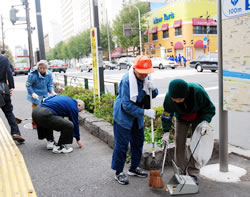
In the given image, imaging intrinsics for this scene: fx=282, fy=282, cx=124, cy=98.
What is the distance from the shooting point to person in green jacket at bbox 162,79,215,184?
2.99 metres

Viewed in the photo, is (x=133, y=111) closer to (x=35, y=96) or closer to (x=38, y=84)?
(x=35, y=96)

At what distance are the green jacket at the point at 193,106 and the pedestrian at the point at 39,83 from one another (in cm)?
345

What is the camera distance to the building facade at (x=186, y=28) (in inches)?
1578

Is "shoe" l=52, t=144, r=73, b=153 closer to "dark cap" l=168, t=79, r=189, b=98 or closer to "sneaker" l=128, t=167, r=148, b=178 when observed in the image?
"sneaker" l=128, t=167, r=148, b=178

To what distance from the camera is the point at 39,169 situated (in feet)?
13.8

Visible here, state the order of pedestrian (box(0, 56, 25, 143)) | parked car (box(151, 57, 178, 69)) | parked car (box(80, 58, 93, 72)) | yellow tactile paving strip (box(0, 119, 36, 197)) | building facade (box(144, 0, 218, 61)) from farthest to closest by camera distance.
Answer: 1. building facade (box(144, 0, 218, 61))
2. parked car (box(80, 58, 93, 72))
3. parked car (box(151, 57, 178, 69))
4. pedestrian (box(0, 56, 25, 143))
5. yellow tactile paving strip (box(0, 119, 36, 197))

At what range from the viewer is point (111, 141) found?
5043 millimetres

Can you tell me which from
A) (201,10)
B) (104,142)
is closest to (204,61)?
(104,142)

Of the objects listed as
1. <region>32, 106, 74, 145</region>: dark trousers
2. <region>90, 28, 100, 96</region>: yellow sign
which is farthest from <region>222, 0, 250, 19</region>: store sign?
<region>90, 28, 100, 96</region>: yellow sign

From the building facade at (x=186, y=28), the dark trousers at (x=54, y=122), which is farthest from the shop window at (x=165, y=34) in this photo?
the dark trousers at (x=54, y=122)

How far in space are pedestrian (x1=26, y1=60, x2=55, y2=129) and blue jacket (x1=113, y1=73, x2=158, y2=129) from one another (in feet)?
9.77

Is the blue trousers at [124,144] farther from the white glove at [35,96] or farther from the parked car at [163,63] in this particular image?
the parked car at [163,63]

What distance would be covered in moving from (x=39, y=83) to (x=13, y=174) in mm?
2653

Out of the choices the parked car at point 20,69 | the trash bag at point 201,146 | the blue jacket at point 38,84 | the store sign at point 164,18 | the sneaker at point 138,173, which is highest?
the store sign at point 164,18
